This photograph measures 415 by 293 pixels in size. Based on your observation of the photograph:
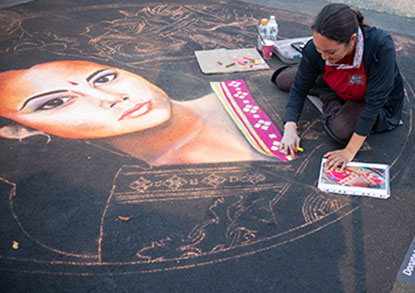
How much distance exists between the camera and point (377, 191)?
6.94 ft

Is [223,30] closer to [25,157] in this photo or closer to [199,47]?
[199,47]

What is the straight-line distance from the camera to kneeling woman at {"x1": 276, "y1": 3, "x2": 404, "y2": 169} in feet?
6.20

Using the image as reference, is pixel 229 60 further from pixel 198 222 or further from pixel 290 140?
pixel 198 222

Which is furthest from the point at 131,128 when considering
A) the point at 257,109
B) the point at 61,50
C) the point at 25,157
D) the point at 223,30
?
the point at 223,30

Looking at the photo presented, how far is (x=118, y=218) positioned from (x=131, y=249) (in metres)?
0.22

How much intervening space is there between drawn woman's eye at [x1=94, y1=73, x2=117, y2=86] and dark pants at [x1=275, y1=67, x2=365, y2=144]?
66.8 inches

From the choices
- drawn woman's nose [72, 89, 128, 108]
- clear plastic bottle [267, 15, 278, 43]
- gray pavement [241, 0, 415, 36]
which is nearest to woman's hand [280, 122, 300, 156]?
drawn woman's nose [72, 89, 128, 108]

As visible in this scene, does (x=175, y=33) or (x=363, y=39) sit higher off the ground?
(x=363, y=39)

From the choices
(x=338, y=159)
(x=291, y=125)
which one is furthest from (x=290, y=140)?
(x=338, y=159)

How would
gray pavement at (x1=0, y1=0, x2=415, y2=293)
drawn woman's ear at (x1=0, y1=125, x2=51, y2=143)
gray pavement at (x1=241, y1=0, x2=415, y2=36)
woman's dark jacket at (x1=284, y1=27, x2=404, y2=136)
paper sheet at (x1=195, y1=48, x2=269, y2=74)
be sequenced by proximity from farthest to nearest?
gray pavement at (x1=241, y1=0, x2=415, y2=36) < paper sheet at (x1=195, y1=48, x2=269, y2=74) < drawn woman's ear at (x1=0, y1=125, x2=51, y2=143) < woman's dark jacket at (x1=284, y1=27, x2=404, y2=136) < gray pavement at (x1=0, y1=0, x2=415, y2=293)

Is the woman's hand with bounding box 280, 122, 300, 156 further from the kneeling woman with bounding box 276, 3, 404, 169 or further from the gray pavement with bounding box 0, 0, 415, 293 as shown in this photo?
the gray pavement with bounding box 0, 0, 415, 293

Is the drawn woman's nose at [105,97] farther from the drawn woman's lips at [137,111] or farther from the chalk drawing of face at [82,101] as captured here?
the drawn woman's lips at [137,111]

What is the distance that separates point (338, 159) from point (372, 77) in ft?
1.73

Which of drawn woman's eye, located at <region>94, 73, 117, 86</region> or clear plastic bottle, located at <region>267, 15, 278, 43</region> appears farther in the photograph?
clear plastic bottle, located at <region>267, 15, 278, 43</region>
